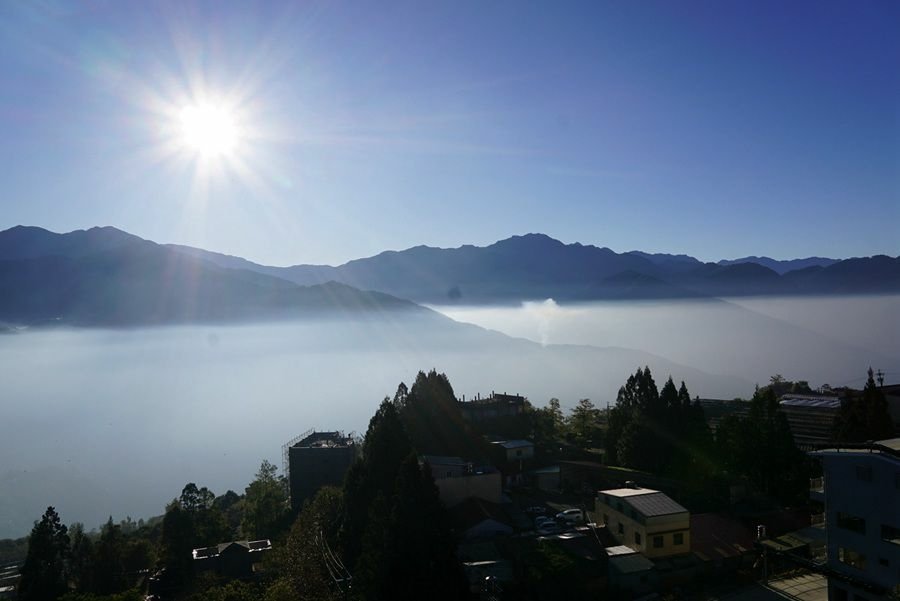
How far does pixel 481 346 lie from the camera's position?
161 m

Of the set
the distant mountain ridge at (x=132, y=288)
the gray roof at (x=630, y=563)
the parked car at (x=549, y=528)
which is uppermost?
the distant mountain ridge at (x=132, y=288)

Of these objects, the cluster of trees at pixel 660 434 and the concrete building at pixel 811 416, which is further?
the concrete building at pixel 811 416

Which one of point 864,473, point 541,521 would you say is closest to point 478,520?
point 541,521

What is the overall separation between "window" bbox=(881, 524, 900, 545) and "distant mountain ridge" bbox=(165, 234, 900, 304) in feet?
349

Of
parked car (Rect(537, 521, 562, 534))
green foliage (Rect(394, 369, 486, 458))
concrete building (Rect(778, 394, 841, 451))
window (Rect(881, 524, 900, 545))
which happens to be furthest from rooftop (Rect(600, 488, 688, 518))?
concrete building (Rect(778, 394, 841, 451))

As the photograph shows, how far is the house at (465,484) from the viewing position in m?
15.2

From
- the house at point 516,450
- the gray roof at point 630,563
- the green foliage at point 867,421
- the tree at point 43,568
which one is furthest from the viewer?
the house at point 516,450

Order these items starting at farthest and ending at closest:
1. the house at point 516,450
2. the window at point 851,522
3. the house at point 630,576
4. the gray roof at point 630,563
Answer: the house at point 516,450 → the gray roof at point 630,563 → the house at point 630,576 → the window at point 851,522

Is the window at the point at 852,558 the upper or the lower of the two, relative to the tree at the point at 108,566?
upper

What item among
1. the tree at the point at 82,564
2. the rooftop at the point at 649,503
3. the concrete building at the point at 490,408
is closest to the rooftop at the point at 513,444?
the concrete building at the point at 490,408

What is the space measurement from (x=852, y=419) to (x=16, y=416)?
15480 centimetres

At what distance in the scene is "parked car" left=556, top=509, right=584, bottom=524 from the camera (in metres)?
15.0

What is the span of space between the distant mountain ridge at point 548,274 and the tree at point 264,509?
103 metres

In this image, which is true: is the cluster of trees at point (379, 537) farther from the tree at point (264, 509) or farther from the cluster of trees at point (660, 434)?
the cluster of trees at point (660, 434)
